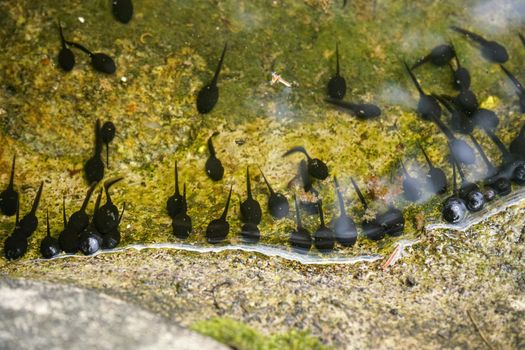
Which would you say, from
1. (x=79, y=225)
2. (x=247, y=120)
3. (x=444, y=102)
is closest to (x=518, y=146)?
(x=444, y=102)

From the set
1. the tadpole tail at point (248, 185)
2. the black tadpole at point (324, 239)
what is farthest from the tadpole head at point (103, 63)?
the black tadpole at point (324, 239)

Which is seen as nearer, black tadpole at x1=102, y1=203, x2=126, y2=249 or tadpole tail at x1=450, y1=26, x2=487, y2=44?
black tadpole at x1=102, y1=203, x2=126, y2=249

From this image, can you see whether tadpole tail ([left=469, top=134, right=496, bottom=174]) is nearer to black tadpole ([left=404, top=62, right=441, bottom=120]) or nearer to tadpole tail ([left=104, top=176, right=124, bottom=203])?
black tadpole ([left=404, top=62, right=441, bottom=120])

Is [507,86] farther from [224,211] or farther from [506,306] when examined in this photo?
[224,211]

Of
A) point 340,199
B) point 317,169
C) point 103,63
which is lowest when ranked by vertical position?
point 340,199

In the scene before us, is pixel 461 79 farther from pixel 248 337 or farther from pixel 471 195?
pixel 248 337

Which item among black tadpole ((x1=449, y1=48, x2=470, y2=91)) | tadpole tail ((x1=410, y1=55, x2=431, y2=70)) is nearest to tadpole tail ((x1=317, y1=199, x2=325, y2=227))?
tadpole tail ((x1=410, y1=55, x2=431, y2=70))

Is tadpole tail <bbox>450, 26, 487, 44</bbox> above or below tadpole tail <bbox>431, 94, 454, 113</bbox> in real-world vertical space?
above

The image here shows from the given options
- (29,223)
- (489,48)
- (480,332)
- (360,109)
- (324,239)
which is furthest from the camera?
(489,48)
